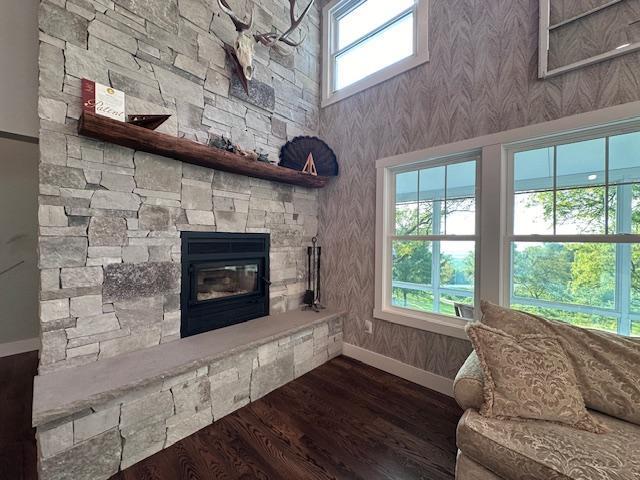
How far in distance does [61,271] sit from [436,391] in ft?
9.59

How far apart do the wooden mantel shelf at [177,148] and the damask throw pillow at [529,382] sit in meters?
2.06


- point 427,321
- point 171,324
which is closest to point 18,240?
point 171,324

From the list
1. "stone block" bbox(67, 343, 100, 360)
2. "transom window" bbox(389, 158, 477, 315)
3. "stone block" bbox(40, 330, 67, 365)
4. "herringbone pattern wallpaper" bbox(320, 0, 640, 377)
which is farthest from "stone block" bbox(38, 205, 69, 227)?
"transom window" bbox(389, 158, 477, 315)

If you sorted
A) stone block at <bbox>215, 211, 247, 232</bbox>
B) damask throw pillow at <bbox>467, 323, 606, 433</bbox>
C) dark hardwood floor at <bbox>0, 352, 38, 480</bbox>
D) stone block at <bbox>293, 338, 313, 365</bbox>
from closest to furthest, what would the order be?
damask throw pillow at <bbox>467, 323, 606, 433</bbox> < dark hardwood floor at <bbox>0, 352, 38, 480</bbox> < stone block at <bbox>215, 211, 247, 232</bbox> < stone block at <bbox>293, 338, 313, 365</bbox>

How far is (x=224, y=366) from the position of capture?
6.26 ft

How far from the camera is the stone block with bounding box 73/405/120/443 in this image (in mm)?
1315

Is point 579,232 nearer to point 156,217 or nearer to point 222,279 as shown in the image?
point 222,279

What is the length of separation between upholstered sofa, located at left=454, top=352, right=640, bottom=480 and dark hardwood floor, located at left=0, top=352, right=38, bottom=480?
2319 millimetres

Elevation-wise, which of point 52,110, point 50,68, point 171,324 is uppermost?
point 50,68

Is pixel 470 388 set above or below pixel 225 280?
below

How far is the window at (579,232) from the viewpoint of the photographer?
1.63 m

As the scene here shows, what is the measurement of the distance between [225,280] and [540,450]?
235 cm

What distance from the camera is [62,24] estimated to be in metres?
1.57

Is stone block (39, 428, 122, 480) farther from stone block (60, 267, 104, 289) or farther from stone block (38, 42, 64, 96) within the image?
stone block (38, 42, 64, 96)
